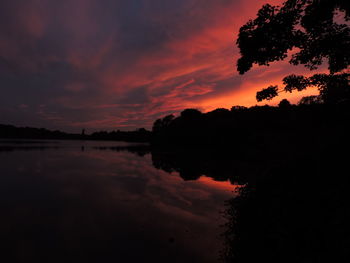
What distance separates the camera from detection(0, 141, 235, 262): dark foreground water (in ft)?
19.8

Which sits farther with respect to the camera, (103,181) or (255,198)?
(103,181)

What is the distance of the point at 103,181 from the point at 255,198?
12.6 m

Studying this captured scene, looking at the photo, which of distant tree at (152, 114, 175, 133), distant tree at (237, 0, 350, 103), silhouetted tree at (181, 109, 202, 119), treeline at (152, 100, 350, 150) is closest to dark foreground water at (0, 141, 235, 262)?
distant tree at (237, 0, 350, 103)

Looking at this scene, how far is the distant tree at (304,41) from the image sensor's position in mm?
7750

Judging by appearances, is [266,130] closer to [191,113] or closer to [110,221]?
[191,113]

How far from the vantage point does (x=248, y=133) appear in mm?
48062

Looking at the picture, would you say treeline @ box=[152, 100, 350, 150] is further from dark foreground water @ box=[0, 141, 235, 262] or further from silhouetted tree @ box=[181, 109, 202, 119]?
dark foreground water @ box=[0, 141, 235, 262]

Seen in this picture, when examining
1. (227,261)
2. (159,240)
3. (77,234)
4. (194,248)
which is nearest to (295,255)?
(227,261)

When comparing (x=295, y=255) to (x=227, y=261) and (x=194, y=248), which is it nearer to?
(x=227, y=261)

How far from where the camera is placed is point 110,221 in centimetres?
823

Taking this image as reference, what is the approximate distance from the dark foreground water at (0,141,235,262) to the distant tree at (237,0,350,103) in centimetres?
778

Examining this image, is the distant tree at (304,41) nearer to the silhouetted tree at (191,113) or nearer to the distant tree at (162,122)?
the silhouetted tree at (191,113)

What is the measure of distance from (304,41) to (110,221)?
485 inches

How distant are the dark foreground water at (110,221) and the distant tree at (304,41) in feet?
25.5
